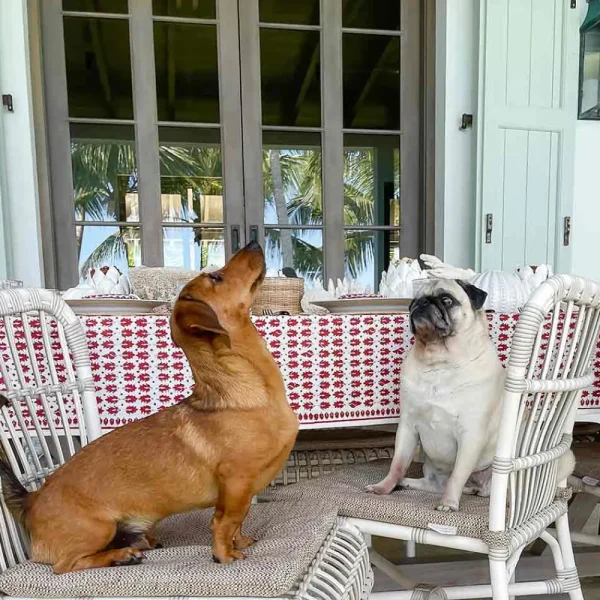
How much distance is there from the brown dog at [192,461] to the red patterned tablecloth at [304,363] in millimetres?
307

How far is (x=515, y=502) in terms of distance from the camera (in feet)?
2.93

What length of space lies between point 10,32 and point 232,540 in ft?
9.15

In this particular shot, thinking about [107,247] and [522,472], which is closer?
[522,472]

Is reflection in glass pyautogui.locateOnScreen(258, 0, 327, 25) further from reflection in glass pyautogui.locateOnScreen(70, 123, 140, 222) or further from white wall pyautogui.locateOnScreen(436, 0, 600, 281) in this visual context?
reflection in glass pyautogui.locateOnScreen(70, 123, 140, 222)

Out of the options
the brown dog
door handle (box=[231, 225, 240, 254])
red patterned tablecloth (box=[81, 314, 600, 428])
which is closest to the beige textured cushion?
red patterned tablecloth (box=[81, 314, 600, 428])

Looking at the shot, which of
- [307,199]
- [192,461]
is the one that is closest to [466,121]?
[307,199]

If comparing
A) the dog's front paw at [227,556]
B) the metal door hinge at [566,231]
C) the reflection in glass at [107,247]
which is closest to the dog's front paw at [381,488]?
the dog's front paw at [227,556]

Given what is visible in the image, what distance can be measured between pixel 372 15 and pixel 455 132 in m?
0.93

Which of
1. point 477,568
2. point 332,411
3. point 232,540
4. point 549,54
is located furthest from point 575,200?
point 232,540

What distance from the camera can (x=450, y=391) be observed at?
1.07 metres

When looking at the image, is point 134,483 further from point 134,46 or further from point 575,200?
point 575,200

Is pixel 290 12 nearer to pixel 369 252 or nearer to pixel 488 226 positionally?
pixel 369 252

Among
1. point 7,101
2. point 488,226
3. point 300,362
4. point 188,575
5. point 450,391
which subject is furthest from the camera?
point 488,226

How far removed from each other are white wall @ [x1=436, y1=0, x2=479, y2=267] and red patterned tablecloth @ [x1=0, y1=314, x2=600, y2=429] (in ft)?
5.63
